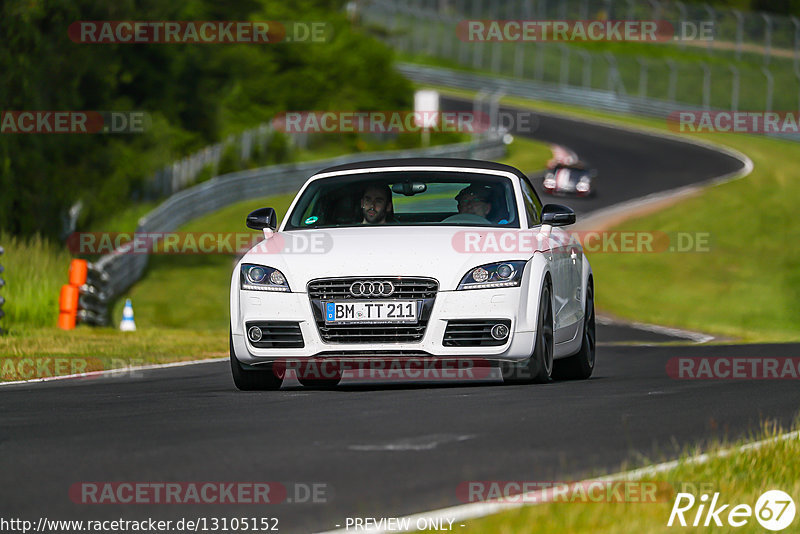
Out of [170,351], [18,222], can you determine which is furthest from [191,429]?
[18,222]

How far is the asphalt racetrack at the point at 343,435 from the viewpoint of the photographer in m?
5.91

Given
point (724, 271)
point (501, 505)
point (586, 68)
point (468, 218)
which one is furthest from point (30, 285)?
point (586, 68)

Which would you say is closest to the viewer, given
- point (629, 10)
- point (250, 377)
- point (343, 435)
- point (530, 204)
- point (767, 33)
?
point (343, 435)

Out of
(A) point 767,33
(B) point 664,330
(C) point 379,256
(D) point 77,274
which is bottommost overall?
(B) point 664,330

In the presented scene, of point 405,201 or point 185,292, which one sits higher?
point 405,201

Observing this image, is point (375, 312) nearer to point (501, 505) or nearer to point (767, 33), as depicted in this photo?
point (501, 505)

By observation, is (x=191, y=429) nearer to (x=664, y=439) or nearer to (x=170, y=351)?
(x=664, y=439)

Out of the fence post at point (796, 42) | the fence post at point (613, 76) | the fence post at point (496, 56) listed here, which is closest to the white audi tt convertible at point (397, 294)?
the fence post at point (796, 42)

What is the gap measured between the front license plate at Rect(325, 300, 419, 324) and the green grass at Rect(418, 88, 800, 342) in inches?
531

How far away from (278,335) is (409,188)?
1.73 m

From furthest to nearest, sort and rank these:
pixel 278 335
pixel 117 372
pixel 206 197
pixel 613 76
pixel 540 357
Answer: pixel 613 76 → pixel 206 197 → pixel 117 372 → pixel 540 357 → pixel 278 335

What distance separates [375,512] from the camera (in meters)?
5.54

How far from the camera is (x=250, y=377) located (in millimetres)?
10555

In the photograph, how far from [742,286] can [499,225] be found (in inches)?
882
